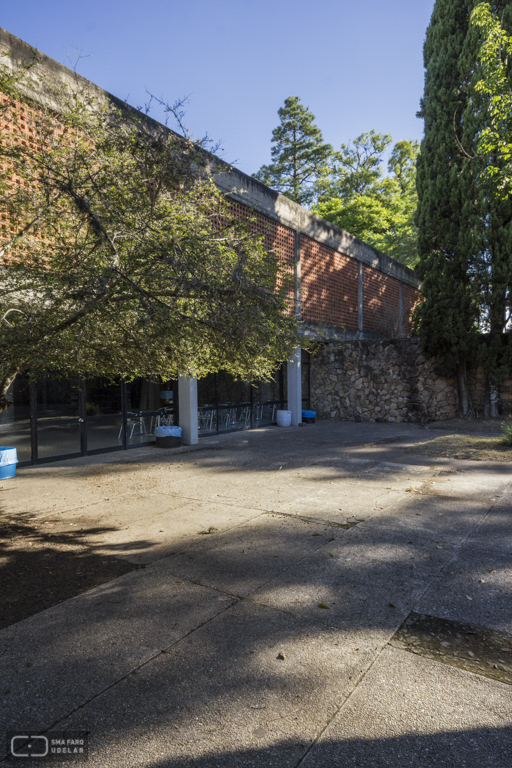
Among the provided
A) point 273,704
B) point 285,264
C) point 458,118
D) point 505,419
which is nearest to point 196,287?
point 285,264

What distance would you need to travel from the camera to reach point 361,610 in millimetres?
3727

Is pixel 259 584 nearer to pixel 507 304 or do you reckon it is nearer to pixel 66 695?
pixel 66 695

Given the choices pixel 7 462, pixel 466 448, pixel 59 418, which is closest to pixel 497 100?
pixel 466 448

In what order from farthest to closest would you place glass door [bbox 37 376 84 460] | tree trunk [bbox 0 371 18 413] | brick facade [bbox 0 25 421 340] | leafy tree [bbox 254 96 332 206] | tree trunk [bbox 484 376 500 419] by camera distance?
leafy tree [bbox 254 96 332 206] < tree trunk [bbox 484 376 500 419] < brick facade [bbox 0 25 421 340] < glass door [bbox 37 376 84 460] < tree trunk [bbox 0 371 18 413]

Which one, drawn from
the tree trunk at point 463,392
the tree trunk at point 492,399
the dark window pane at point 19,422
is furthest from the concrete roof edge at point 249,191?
the tree trunk at point 492,399

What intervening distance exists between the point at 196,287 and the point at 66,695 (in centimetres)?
298

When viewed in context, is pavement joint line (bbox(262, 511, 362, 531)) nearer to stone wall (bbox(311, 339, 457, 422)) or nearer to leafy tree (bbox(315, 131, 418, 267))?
stone wall (bbox(311, 339, 457, 422))

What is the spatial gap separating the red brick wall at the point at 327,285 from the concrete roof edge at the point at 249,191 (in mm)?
414

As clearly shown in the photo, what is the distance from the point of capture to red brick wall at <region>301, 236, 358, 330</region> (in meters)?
17.4

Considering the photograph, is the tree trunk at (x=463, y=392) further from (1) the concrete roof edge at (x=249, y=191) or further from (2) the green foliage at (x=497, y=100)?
(2) the green foliage at (x=497, y=100)

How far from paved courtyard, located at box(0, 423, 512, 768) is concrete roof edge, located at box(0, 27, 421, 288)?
4029mm

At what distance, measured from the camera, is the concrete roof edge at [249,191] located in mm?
7938

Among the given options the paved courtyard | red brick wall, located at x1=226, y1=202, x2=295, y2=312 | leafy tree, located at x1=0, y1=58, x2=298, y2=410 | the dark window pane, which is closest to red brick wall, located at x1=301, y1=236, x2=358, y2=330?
red brick wall, located at x1=226, y1=202, x2=295, y2=312

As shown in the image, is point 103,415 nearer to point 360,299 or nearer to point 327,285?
point 327,285
